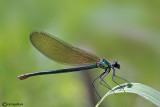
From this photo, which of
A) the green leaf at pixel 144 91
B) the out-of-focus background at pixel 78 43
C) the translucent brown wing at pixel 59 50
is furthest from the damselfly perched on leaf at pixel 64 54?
the green leaf at pixel 144 91

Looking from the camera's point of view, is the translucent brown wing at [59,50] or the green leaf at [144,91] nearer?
the green leaf at [144,91]

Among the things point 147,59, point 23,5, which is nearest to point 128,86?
point 147,59

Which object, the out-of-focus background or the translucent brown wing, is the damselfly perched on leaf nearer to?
the translucent brown wing

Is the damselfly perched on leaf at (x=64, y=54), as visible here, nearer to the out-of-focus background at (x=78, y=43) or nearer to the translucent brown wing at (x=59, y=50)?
the translucent brown wing at (x=59, y=50)

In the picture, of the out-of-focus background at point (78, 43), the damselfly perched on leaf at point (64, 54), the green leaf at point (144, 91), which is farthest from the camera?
the out-of-focus background at point (78, 43)

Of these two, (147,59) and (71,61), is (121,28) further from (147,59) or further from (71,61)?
(71,61)

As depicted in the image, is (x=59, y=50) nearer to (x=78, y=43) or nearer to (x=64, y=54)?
(x=64, y=54)

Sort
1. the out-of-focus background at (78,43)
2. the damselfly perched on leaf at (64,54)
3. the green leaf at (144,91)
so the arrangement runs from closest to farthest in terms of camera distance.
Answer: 1. the green leaf at (144,91)
2. the damselfly perched on leaf at (64,54)
3. the out-of-focus background at (78,43)
